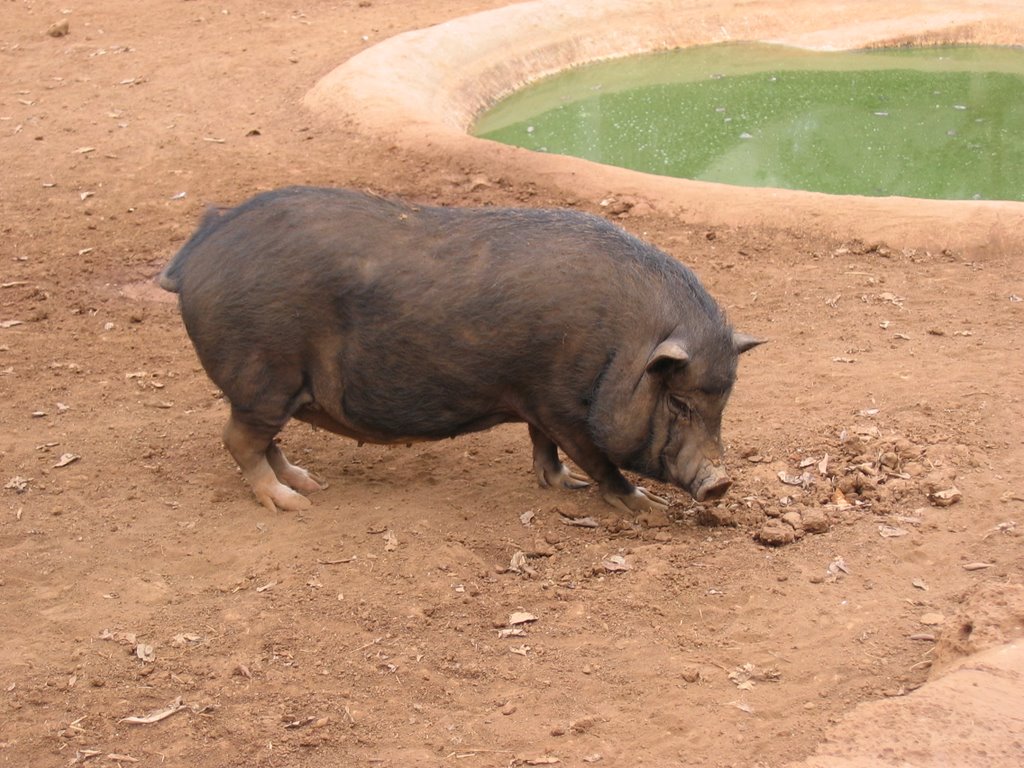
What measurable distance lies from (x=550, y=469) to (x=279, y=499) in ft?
4.58

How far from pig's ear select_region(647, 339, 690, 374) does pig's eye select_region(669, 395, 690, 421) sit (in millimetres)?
177

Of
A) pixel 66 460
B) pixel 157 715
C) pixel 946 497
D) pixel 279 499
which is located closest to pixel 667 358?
pixel 946 497

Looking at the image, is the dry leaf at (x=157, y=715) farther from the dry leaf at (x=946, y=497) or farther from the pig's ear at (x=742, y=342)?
the dry leaf at (x=946, y=497)

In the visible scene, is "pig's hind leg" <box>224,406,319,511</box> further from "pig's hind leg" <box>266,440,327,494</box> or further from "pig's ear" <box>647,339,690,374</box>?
"pig's ear" <box>647,339,690,374</box>

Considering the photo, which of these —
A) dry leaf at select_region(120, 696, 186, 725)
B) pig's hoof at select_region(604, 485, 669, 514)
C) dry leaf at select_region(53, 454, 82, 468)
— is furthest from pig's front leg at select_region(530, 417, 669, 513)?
dry leaf at select_region(53, 454, 82, 468)

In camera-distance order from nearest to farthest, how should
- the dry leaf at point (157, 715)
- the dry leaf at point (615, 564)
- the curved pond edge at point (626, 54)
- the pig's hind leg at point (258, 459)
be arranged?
the dry leaf at point (157, 715) → the dry leaf at point (615, 564) → the pig's hind leg at point (258, 459) → the curved pond edge at point (626, 54)

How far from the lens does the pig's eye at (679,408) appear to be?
6.16 m

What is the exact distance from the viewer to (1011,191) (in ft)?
41.4

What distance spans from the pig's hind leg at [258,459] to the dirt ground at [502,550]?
0.12 m

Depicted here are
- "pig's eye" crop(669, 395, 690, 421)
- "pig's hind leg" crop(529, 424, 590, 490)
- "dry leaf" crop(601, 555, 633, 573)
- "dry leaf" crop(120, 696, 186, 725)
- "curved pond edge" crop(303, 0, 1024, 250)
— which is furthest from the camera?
"curved pond edge" crop(303, 0, 1024, 250)

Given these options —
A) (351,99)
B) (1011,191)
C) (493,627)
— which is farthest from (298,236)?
(1011,191)

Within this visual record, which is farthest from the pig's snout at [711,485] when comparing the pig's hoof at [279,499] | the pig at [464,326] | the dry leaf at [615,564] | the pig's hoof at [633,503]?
the pig's hoof at [279,499]

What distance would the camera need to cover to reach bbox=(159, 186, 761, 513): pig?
605cm

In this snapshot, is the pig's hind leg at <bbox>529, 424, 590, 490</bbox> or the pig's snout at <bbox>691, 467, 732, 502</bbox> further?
the pig's hind leg at <bbox>529, 424, 590, 490</bbox>
